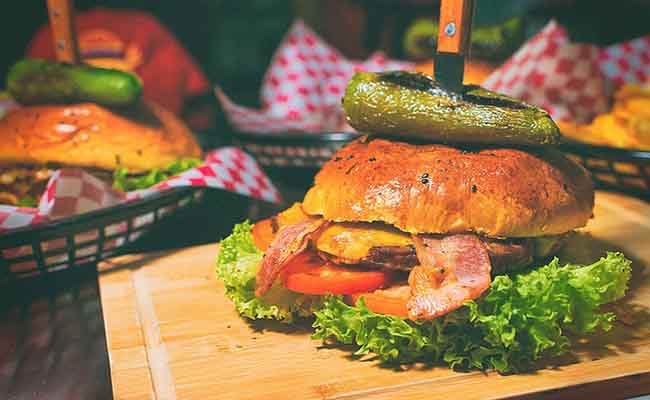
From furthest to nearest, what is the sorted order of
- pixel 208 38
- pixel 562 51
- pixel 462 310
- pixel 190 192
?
pixel 208 38 → pixel 562 51 → pixel 190 192 → pixel 462 310

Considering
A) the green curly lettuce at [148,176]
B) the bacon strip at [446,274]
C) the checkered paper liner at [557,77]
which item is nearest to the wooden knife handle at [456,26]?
the bacon strip at [446,274]

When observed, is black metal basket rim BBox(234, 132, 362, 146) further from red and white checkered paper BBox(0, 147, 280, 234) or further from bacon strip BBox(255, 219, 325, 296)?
bacon strip BBox(255, 219, 325, 296)

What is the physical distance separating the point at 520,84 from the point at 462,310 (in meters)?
2.48

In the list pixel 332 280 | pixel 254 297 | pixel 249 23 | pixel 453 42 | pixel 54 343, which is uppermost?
pixel 249 23

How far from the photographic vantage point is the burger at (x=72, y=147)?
2.80 metres

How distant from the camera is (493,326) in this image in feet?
5.24

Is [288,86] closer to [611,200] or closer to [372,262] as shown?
[611,200]

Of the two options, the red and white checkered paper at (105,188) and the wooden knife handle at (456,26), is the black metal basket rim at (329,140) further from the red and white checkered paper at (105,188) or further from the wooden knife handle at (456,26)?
the wooden knife handle at (456,26)

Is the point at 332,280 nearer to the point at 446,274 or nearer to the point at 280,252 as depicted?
the point at 280,252

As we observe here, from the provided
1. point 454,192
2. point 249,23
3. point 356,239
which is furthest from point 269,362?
point 249,23

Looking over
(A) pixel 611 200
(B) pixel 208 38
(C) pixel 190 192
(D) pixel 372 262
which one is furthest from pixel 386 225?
(B) pixel 208 38

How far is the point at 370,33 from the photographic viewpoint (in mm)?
5852

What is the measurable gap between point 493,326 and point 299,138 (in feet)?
6.05

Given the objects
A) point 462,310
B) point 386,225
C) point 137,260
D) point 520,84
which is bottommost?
point 137,260
